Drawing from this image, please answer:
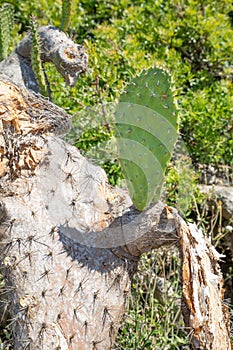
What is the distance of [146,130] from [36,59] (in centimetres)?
84

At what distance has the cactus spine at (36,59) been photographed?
261 centimetres

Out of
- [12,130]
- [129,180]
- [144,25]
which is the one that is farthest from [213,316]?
[144,25]

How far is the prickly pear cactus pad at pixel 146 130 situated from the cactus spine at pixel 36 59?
2.22ft

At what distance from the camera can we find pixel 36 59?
2.66 meters

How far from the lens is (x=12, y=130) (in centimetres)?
221

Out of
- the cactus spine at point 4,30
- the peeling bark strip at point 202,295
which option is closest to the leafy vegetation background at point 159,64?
the cactus spine at point 4,30

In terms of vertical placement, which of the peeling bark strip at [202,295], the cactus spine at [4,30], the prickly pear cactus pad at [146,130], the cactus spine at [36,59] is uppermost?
the cactus spine at [4,30]

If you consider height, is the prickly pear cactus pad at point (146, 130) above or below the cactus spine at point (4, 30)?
below

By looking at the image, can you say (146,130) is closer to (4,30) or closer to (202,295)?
(202,295)

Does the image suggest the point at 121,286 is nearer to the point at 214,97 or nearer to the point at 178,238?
the point at 178,238

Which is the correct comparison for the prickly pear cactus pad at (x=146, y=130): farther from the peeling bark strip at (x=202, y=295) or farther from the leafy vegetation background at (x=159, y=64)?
the leafy vegetation background at (x=159, y=64)

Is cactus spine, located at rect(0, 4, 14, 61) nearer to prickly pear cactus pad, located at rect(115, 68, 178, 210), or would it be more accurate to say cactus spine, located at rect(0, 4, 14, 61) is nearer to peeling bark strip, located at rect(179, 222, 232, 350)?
prickly pear cactus pad, located at rect(115, 68, 178, 210)

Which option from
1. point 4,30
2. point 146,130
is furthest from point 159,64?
point 146,130

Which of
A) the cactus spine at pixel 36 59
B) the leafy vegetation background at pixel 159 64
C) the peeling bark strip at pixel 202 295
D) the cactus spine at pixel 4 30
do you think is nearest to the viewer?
the peeling bark strip at pixel 202 295
